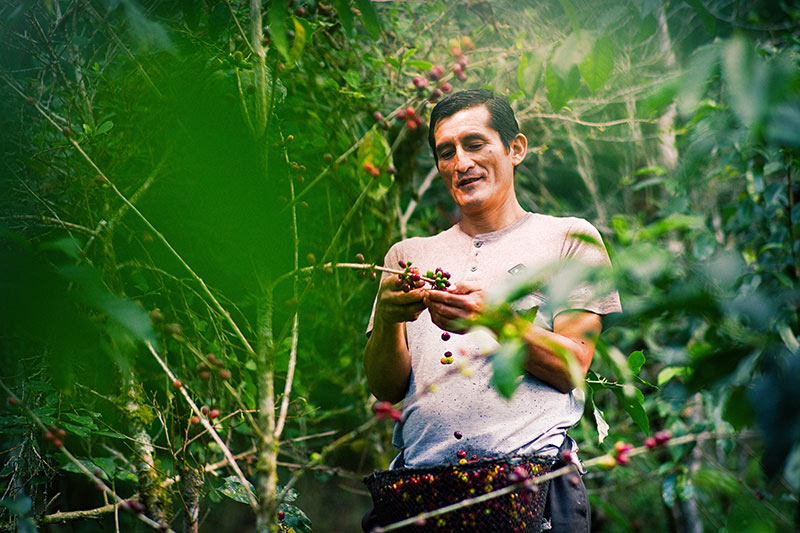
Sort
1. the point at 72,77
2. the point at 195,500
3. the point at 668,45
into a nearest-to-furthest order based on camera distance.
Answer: the point at 195,500, the point at 72,77, the point at 668,45

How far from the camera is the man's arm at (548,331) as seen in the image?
116cm

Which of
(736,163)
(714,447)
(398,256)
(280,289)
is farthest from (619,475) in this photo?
(280,289)

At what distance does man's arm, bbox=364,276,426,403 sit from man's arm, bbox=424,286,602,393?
7cm

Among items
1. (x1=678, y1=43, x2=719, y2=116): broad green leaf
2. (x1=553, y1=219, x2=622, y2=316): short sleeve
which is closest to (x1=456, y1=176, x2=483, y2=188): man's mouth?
(x1=553, y1=219, x2=622, y2=316): short sleeve

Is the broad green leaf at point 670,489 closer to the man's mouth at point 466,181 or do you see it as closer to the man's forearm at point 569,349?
the man's forearm at point 569,349

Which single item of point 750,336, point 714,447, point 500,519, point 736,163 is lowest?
point 714,447

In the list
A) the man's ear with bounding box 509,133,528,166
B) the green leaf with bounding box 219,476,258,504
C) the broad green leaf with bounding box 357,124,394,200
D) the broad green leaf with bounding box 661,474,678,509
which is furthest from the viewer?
the broad green leaf with bounding box 661,474,678,509

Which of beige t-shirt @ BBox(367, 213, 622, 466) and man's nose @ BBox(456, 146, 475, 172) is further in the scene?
man's nose @ BBox(456, 146, 475, 172)

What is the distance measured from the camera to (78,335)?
796 millimetres

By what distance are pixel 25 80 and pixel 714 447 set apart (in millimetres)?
3911

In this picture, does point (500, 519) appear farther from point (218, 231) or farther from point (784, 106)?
point (784, 106)

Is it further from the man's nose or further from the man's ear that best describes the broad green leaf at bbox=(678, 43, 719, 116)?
the man's ear

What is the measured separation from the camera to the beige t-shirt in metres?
1.33

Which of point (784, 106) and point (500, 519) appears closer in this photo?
point (784, 106)
